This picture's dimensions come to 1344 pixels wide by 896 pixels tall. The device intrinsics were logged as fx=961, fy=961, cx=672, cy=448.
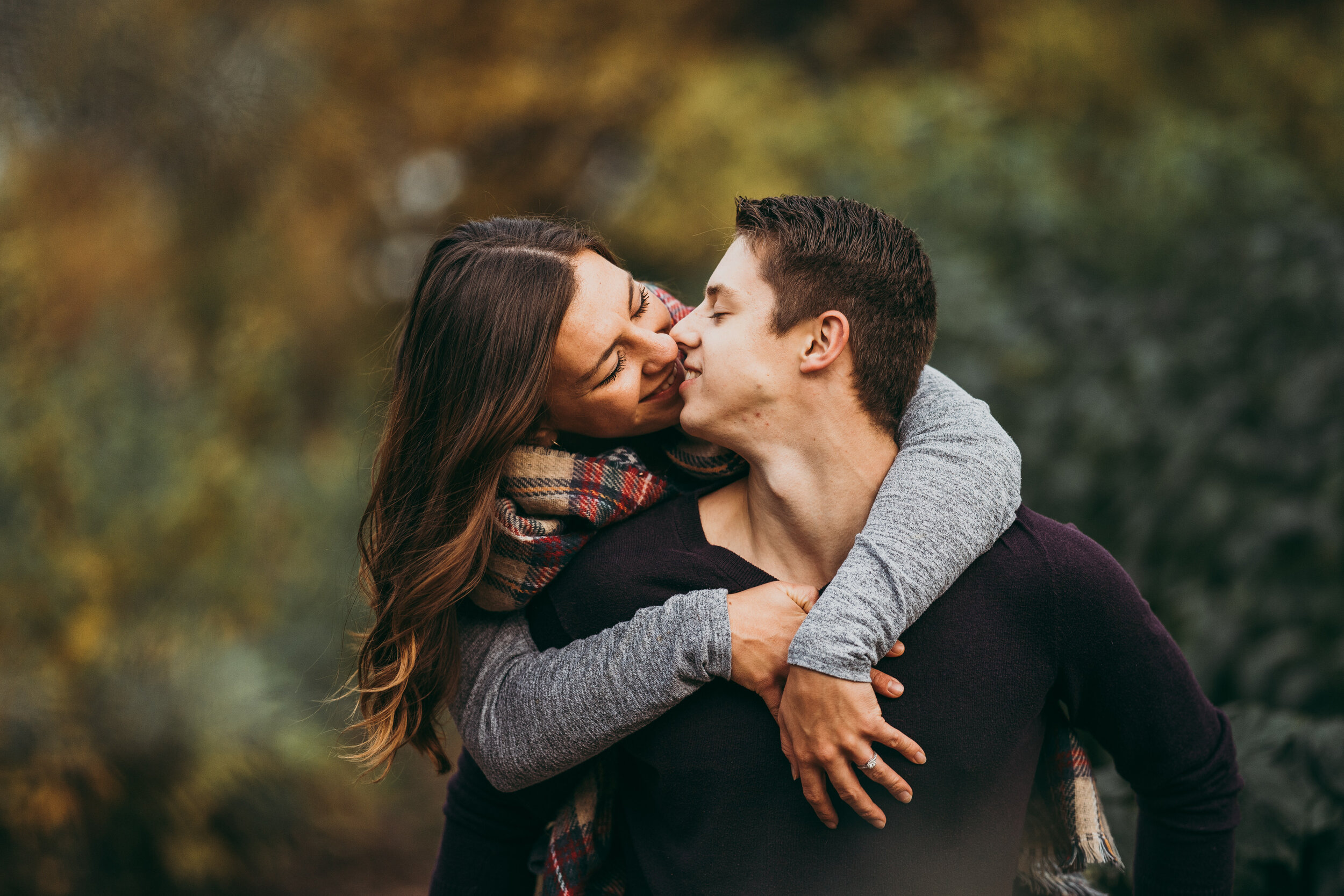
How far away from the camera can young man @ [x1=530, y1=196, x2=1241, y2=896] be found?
1.38 m

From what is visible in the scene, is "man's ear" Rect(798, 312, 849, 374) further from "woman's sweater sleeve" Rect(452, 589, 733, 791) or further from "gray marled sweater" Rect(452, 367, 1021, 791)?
"woman's sweater sleeve" Rect(452, 589, 733, 791)

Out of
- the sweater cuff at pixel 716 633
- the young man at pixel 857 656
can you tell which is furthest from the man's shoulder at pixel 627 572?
the sweater cuff at pixel 716 633

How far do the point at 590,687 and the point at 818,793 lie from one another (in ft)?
1.17

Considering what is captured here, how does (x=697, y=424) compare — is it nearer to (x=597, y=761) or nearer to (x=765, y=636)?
(x=765, y=636)

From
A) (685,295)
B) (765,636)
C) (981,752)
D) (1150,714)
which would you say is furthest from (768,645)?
(685,295)

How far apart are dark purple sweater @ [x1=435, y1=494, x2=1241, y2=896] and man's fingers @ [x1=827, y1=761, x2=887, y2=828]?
0.05 metres

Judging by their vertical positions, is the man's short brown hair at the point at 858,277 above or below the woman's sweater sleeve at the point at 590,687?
above

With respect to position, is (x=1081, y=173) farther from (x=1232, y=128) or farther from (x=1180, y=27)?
(x=1180, y=27)

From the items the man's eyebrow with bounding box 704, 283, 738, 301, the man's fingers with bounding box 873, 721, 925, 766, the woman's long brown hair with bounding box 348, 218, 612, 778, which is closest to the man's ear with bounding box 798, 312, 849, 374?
the man's eyebrow with bounding box 704, 283, 738, 301

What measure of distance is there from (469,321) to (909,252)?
28.4 inches

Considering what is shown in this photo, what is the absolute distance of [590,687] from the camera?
4.59 ft

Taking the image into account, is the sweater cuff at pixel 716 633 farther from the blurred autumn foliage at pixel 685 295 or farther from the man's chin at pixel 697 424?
the blurred autumn foliage at pixel 685 295

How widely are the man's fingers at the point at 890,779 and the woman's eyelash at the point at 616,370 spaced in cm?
71

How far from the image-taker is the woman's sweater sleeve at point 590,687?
1.36 m
